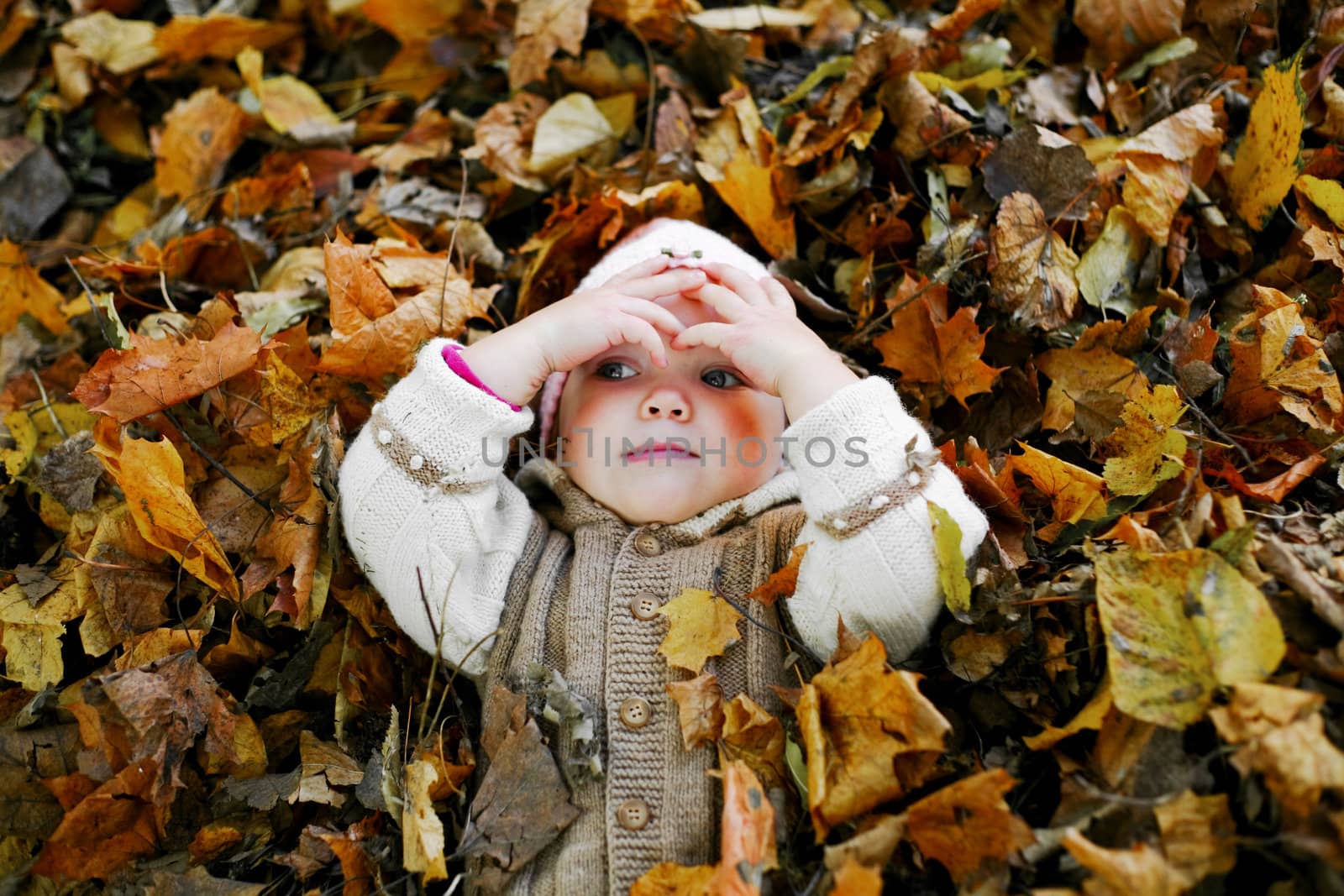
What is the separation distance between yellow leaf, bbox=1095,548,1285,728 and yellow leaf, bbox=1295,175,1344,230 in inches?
40.5

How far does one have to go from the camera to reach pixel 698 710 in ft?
5.51

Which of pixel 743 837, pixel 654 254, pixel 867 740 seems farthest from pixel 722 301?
pixel 743 837

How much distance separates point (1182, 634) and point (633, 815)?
0.90 meters

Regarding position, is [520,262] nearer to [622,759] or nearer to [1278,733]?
[622,759]

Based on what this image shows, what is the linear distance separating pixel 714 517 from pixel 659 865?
2.26ft

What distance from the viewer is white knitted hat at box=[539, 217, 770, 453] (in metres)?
2.21

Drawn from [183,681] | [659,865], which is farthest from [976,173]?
[183,681]

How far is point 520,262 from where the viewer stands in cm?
249

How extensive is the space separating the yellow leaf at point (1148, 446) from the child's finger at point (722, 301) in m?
0.73

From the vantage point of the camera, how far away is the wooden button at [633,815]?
5.41ft

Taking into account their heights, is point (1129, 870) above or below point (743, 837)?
above

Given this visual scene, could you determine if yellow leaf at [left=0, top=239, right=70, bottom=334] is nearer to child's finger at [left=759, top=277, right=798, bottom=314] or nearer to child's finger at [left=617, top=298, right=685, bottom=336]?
child's finger at [left=617, top=298, right=685, bottom=336]

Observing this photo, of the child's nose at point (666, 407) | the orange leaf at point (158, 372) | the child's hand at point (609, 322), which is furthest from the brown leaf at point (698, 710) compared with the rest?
the orange leaf at point (158, 372)

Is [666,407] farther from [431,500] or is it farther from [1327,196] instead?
[1327,196]
